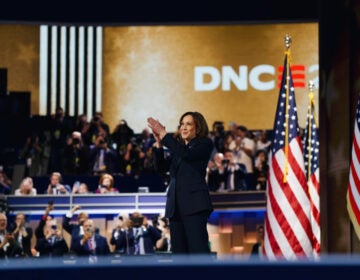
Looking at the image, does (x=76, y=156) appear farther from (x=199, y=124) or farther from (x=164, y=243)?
(x=199, y=124)

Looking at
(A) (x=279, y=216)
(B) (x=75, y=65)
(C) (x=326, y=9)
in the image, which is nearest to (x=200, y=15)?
(C) (x=326, y=9)

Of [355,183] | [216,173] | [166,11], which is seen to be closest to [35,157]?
[216,173]

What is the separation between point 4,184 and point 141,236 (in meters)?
4.31

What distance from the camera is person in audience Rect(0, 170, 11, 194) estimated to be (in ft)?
58.6

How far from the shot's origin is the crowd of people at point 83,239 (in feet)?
43.4

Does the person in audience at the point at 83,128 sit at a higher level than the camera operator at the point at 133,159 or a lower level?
higher

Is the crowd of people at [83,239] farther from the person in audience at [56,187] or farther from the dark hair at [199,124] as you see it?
the dark hair at [199,124]

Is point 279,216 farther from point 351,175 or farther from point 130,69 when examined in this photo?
point 130,69

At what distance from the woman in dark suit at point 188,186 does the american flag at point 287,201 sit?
138 inches

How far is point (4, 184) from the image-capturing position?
17.9 m

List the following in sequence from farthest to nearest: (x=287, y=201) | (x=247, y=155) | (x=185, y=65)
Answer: (x=185, y=65)
(x=247, y=155)
(x=287, y=201)

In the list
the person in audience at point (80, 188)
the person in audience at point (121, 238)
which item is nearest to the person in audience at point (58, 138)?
the person in audience at point (80, 188)

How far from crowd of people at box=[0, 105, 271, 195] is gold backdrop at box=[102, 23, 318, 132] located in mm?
4885

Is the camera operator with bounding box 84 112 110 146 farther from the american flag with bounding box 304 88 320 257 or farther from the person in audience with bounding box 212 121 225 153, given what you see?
the american flag with bounding box 304 88 320 257
